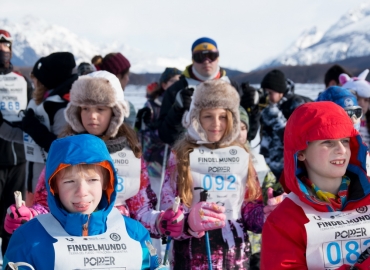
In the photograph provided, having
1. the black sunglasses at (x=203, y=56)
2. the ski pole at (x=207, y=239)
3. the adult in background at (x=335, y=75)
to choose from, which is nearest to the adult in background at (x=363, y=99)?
the adult in background at (x=335, y=75)

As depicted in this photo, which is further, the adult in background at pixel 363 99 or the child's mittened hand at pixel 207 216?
the adult in background at pixel 363 99

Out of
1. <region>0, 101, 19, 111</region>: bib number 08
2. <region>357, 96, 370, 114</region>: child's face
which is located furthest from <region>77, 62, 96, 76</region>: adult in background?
<region>357, 96, 370, 114</region>: child's face

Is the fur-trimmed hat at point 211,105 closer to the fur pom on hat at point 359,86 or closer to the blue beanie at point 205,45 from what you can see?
the blue beanie at point 205,45

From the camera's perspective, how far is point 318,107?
2.63 metres

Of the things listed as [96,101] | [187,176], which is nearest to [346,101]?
[187,176]

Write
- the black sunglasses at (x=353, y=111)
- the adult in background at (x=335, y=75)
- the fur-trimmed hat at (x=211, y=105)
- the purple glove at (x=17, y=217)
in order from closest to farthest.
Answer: the purple glove at (x=17, y=217), the fur-trimmed hat at (x=211, y=105), the black sunglasses at (x=353, y=111), the adult in background at (x=335, y=75)

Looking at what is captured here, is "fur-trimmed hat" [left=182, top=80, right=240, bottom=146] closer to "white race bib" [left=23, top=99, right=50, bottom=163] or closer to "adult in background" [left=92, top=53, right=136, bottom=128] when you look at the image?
"white race bib" [left=23, top=99, right=50, bottom=163]

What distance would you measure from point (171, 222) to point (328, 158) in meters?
0.91

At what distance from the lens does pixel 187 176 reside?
11.8 ft

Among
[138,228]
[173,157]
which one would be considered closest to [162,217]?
[138,228]

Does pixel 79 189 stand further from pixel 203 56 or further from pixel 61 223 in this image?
pixel 203 56

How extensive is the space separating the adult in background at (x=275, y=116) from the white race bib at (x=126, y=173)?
282 cm

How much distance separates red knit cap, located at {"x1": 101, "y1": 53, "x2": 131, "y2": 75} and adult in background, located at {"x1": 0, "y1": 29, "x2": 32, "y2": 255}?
2.87ft

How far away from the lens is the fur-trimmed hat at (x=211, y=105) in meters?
3.75
